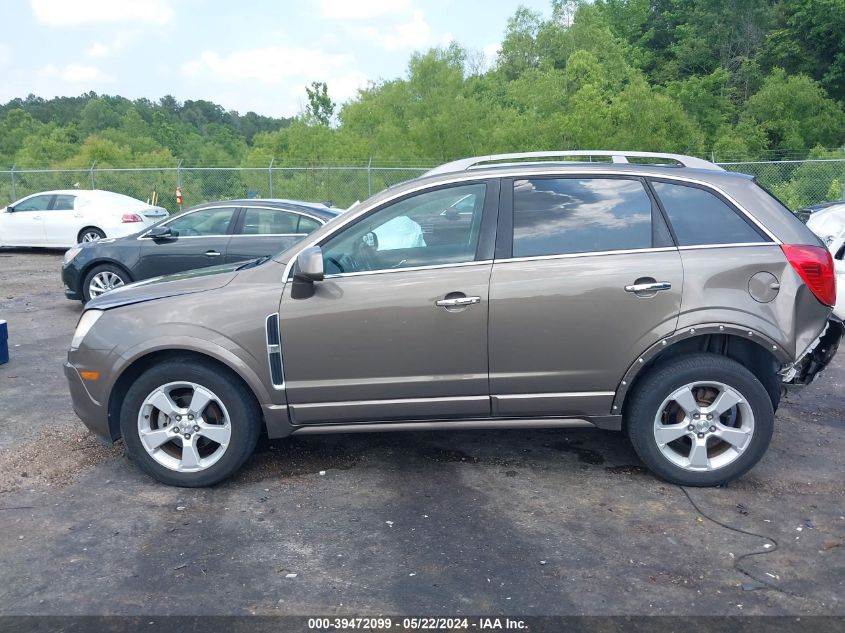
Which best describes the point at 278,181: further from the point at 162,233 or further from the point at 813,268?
the point at 813,268

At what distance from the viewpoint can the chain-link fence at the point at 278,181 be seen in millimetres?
21344

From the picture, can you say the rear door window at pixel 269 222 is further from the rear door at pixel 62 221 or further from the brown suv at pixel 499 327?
the rear door at pixel 62 221

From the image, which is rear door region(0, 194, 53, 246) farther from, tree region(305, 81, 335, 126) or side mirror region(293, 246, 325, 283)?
tree region(305, 81, 335, 126)

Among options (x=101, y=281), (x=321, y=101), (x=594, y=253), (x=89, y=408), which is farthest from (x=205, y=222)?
(x=321, y=101)

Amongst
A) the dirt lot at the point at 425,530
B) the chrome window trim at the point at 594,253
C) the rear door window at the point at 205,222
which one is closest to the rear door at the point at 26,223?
the rear door window at the point at 205,222

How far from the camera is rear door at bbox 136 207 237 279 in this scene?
980cm

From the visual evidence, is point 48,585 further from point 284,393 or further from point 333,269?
point 333,269

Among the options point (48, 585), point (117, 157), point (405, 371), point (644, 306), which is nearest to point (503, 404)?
point (405, 371)

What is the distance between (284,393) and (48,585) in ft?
5.18

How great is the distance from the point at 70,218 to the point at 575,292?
49.9ft

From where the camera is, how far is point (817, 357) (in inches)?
192

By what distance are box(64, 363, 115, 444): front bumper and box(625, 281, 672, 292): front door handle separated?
127 inches

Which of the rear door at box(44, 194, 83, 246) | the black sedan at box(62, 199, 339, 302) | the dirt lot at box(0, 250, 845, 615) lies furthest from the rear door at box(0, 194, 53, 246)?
the dirt lot at box(0, 250, 845, 615)

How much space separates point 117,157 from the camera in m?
41.1
